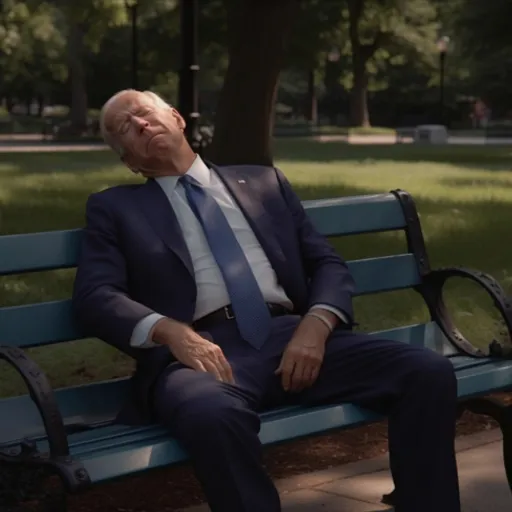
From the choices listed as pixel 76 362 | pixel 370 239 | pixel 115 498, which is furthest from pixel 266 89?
pixel 115 498

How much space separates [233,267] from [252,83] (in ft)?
32.2

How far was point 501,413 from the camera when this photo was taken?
4426mm

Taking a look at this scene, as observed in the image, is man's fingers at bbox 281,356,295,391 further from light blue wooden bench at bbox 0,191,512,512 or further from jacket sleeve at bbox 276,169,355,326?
jacket sleeve at bbox 276,169,355,326

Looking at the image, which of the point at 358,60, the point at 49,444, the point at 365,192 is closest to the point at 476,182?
the point at 365,192

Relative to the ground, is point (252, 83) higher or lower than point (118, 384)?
higher

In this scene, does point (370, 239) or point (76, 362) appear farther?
point (370, 239)

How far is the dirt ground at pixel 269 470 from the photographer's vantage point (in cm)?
463

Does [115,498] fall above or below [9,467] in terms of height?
below

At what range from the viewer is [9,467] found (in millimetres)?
3350

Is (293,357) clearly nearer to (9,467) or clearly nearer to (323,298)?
(323,298)

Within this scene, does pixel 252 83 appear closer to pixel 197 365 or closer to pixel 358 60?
pixel 197 365

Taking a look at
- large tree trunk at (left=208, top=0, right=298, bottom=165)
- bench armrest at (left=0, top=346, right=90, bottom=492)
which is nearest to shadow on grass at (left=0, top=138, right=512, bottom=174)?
large tree trunk at (left=208, top=0, right=298, bottom=165)

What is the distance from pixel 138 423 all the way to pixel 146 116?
3.11 ft

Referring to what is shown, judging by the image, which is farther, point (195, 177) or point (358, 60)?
point (358, 60)
